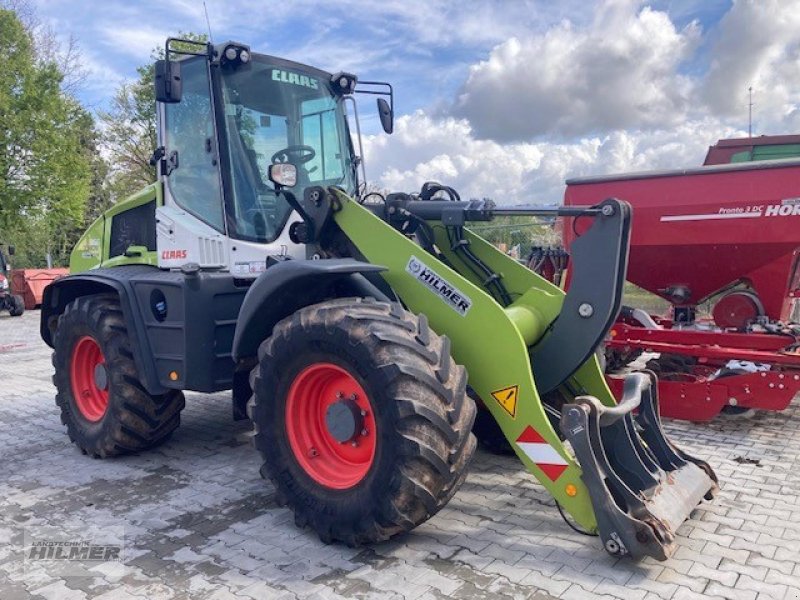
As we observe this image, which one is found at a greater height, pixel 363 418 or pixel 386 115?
pixel 386 115

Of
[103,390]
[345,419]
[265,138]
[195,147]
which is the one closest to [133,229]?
[195,147]

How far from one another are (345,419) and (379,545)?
642 mm

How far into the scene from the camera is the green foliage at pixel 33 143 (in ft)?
67.7

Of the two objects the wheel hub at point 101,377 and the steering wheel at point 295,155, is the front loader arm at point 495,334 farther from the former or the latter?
the wheel hub at point 101,377

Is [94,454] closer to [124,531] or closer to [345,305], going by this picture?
[124,531]

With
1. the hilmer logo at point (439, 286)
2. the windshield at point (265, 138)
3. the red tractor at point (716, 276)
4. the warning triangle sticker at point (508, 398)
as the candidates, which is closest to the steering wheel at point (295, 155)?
the windshield at point (265, 138)

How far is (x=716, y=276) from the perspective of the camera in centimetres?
623

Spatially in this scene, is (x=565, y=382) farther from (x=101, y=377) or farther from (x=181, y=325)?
(x=101, y=377)

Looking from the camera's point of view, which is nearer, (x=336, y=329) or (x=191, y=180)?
(x=336, y=329)

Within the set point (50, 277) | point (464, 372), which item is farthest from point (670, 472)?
point (50, 277)

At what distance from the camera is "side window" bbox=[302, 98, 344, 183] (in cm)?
492

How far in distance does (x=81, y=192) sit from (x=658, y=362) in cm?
2072

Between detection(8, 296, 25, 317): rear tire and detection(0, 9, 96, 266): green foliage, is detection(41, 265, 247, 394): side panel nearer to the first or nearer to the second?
detection(8, 296, 25, 317): rear tire

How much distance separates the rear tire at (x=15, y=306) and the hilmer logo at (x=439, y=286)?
1715 centimetres
